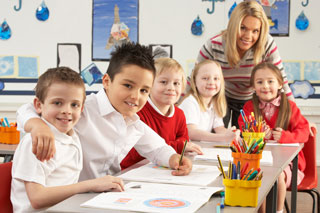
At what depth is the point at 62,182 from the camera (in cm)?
148

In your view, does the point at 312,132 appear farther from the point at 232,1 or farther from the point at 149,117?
the point at 232,1

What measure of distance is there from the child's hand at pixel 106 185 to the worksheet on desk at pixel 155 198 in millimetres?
22

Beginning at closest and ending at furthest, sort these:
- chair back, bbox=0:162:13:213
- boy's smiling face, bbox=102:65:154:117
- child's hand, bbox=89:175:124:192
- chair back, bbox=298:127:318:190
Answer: child's hand, bbox=89:175:124:192
chair back, bbox=0:162:13:213
boy's smiling face, bbox=102:65:154:117
chair back, bbox=298:127:318:190

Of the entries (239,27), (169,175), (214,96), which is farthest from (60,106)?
(239,27)

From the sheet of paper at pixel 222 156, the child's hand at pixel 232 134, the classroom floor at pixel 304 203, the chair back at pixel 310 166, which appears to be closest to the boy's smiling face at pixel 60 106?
the sheet of paper at pixel 222 156

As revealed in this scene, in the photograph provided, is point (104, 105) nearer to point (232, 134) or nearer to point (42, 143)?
point (42, 143)

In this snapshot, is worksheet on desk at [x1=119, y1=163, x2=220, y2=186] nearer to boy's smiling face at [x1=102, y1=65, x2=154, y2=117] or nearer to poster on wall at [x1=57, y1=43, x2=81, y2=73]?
boy's smiling face at [x1=102, y1=65, x2=154, y2=117]

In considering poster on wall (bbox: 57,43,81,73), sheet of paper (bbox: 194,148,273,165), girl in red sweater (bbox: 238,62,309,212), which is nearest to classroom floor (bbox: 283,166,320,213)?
girl in red sweater (bbox: 238,62,309,212)

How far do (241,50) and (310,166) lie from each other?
2.97ft

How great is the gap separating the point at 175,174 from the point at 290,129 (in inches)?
63.1

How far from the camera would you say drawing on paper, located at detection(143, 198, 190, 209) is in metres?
1.14

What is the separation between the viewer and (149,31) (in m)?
5.54

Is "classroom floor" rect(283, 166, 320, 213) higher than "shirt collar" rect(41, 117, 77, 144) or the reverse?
the reverse

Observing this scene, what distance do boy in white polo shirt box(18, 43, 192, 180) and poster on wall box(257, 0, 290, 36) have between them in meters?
3.82
